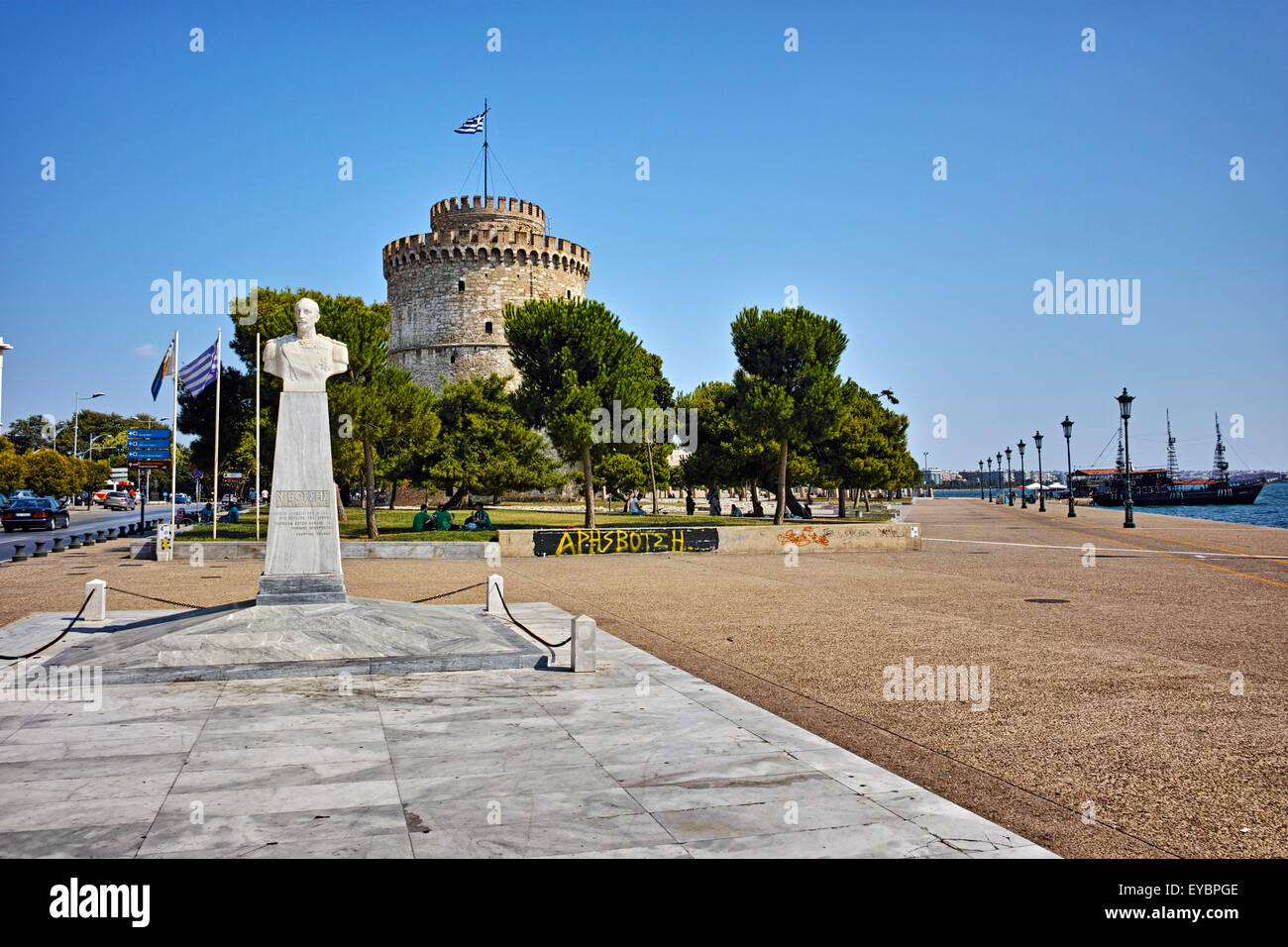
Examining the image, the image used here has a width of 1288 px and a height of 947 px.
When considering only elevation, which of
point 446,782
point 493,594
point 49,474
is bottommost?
point 446,782

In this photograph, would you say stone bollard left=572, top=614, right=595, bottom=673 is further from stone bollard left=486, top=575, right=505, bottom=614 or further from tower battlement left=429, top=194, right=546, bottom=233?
tower battlement left=429, top=194, right=546, bottom=233

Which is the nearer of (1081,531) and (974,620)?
(974,620)

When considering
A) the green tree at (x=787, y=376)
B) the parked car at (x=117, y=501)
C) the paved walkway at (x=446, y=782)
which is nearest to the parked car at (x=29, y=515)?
the parked car at (x=117, y=501)

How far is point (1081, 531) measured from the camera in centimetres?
4075

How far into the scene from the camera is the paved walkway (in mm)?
4492

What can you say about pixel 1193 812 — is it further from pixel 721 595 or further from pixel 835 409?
pixel 835 409

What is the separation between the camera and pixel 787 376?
39000mm

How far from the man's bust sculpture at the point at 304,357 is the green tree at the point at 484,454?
117 ft

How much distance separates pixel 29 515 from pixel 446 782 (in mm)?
43500

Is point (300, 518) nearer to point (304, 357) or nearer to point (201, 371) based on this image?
point (304, 357)

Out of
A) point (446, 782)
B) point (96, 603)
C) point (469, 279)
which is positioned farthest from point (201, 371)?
point (469, 279)
